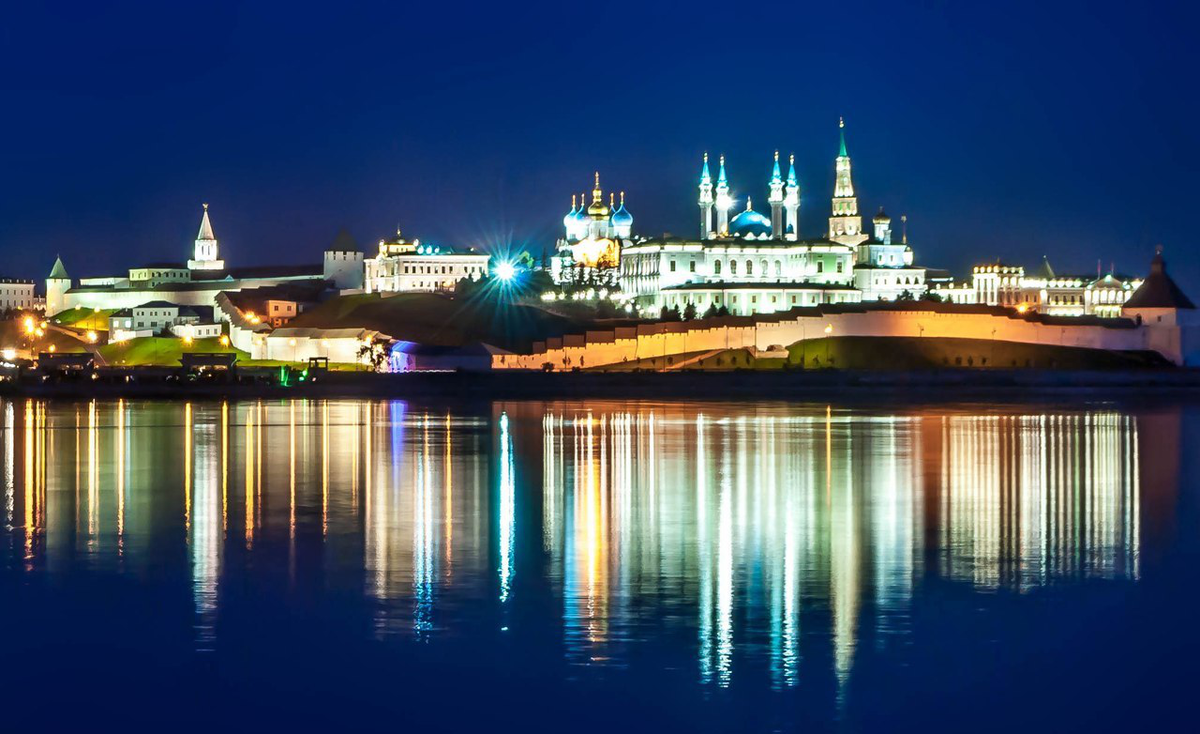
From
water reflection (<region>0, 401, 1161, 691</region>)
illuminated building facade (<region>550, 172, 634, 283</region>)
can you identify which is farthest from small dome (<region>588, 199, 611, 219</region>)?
water reflection (<region>0, 401, 1161, 691</region>)

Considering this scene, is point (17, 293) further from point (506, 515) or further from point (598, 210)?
point (506, 515)

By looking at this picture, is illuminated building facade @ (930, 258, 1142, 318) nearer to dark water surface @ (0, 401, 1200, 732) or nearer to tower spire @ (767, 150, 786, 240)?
tower spire @ (767, 150, 786, 240)

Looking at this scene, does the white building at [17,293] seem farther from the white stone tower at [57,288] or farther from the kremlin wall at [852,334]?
the kremlin wall at [852,334]

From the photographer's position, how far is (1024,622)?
1209 cm

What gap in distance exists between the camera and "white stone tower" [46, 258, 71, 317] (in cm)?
11975

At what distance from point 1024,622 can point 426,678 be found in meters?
4.33

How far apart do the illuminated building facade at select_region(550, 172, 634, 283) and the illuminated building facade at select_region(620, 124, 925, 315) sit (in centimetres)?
107

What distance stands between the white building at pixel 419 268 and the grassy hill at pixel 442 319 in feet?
30.0

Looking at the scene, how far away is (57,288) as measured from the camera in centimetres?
12100

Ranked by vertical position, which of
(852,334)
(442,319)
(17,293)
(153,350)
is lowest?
(852,334)

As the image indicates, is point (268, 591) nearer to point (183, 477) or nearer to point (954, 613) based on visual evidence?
point (954, 613)

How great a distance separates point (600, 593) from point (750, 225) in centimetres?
8429

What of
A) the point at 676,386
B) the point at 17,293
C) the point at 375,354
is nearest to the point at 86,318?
the point at 17,293

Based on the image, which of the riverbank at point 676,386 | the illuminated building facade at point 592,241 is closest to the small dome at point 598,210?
the illuminated building facade at point 592,241
